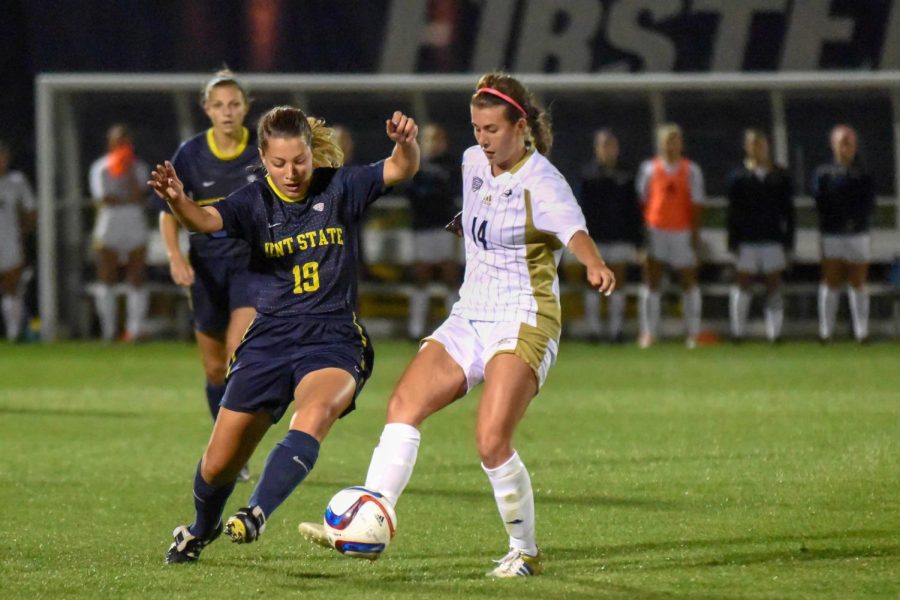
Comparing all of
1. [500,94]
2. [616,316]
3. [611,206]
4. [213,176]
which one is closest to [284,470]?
[500,94]

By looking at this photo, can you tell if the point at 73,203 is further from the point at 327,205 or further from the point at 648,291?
the point at 327,205

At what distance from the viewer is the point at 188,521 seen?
297 inches

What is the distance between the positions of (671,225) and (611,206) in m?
0.67

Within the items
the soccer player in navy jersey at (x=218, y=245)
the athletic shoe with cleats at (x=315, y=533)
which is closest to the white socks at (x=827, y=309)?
the soccer player in navy jersey at (x=218, y=245)

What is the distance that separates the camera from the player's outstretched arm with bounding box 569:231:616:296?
562 cm

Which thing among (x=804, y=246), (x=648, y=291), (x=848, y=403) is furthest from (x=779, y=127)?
(x=848, y=403)

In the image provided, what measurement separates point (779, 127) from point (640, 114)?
5.20 ft

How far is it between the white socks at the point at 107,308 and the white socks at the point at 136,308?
0.18m

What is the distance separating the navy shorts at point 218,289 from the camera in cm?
876

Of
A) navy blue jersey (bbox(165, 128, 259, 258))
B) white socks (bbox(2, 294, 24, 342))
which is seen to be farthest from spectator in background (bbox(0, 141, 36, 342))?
navy blue jersey (bbox(165, 128, 259, 258))

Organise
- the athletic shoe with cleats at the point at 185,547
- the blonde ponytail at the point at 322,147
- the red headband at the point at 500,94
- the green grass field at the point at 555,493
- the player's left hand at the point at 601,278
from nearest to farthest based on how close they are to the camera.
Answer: the player's left hand at the point at 601,278
the green grass field at the point at 555,493
the red headband at the point at 500,94
the athletic shoe with cleats at the point at 185,547
the blonde ponytail at the point at 322,147

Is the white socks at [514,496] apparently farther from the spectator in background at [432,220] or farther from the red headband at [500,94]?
the spectator in background at [432,220]

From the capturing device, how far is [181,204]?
6.18 meters

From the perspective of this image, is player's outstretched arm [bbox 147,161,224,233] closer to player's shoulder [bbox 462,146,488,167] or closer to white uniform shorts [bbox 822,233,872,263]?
player's shoulder [bbox 462,146,488,167]
